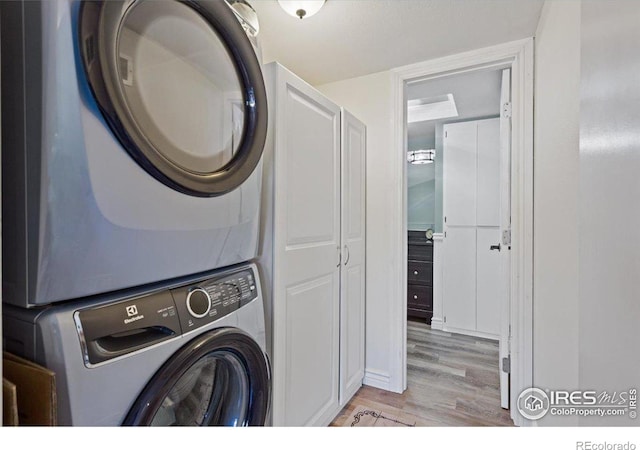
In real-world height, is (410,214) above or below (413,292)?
above

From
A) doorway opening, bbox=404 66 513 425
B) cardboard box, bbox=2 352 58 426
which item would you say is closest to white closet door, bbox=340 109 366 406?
doorway opening, bbox=404 66 513 425

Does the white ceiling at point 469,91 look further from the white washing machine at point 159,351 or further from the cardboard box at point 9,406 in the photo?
the cardboard box at point 9,406

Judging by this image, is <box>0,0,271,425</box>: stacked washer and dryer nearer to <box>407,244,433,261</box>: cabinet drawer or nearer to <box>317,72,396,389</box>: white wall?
<box>317,72,396,389</box>: white wall

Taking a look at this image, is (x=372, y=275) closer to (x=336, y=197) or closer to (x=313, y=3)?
(x=336, y=197)

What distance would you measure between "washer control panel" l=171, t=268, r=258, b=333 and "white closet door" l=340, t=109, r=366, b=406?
903 millimetres

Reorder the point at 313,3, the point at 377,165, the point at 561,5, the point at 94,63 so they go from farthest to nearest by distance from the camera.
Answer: the point at 377,165 → the point at 313,3 → the point at 561,5 → the point at 94,63

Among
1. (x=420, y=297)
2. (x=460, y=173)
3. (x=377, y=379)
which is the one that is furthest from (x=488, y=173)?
(x=377, y=379)

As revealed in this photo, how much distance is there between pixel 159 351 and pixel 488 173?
10.6 feet

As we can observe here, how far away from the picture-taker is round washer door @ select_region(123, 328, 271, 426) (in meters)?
0.72

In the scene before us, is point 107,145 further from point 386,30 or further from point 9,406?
point 386,30

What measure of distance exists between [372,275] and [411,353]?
1.04 meters

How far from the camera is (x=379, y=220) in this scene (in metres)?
2.12

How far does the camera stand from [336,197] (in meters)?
1.69
